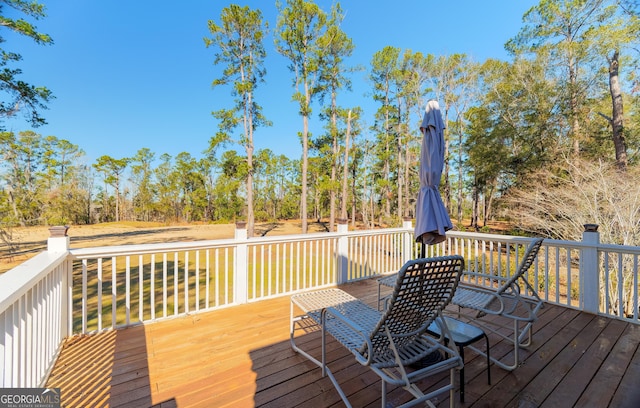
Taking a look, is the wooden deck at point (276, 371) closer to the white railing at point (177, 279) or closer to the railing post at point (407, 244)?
the white railing at point (177, 279)

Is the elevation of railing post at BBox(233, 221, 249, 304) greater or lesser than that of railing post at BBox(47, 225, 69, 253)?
lesser

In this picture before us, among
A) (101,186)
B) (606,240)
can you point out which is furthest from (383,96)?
(101,186)

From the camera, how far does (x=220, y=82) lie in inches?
455

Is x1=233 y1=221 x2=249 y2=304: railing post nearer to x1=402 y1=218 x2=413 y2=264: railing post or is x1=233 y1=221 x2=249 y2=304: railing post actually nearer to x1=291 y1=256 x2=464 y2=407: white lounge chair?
x1=291 y1=256 x2=464 y2=407: white lounge chair

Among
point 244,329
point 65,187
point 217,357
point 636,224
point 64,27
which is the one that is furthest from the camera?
point 65,187

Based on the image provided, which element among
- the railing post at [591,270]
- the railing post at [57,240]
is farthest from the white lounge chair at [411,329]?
the railing post at [591,270]

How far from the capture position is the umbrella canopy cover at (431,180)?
7.62 ft

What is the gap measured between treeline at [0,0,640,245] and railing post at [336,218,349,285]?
6.69 meters

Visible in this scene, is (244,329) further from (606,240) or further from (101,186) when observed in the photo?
(101,186)

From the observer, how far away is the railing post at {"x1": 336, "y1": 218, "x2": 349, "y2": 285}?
4332 millimetres

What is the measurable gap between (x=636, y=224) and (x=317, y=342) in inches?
311

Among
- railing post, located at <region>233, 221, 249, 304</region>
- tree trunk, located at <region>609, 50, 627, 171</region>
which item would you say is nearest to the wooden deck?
railing post, located at <region>233, 221, 249, 304</region>

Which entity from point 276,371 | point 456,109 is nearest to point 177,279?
point 276,371

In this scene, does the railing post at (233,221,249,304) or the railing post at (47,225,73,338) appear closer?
the railing post at (47,225,73,338)
